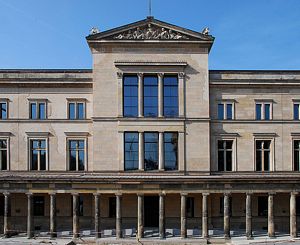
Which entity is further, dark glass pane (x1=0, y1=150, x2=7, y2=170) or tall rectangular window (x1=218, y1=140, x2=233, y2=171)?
tall rectangular window (x1=218, y1=140, x2=233, y2=171)

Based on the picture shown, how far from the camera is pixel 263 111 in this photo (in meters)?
40.6

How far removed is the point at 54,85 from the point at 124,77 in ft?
26.5

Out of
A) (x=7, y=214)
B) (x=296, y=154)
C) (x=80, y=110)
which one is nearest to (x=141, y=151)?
(x=80, y=110)

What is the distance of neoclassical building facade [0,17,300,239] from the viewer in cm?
3909

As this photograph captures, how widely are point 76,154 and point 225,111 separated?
698 inches

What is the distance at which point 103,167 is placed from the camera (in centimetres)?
3894

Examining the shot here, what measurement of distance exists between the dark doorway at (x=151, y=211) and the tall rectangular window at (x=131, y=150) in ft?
13.3

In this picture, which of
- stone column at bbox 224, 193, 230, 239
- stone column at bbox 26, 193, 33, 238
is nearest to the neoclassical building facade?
stone column at bbox 26, 193, 33, 238

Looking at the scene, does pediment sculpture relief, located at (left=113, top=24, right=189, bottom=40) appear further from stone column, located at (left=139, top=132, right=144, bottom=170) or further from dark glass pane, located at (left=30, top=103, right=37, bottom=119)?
dark glass pane, located at (left=30, top=103, right=37, bottom=119)

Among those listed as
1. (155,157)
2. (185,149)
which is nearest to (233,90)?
(185,149)

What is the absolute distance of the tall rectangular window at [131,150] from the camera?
3909cm

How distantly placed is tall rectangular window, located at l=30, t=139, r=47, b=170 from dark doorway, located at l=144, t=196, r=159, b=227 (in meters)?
12.4

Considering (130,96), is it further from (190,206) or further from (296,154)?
(296,154)

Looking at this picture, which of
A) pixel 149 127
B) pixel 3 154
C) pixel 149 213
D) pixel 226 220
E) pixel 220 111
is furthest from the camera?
pixel 220 111
